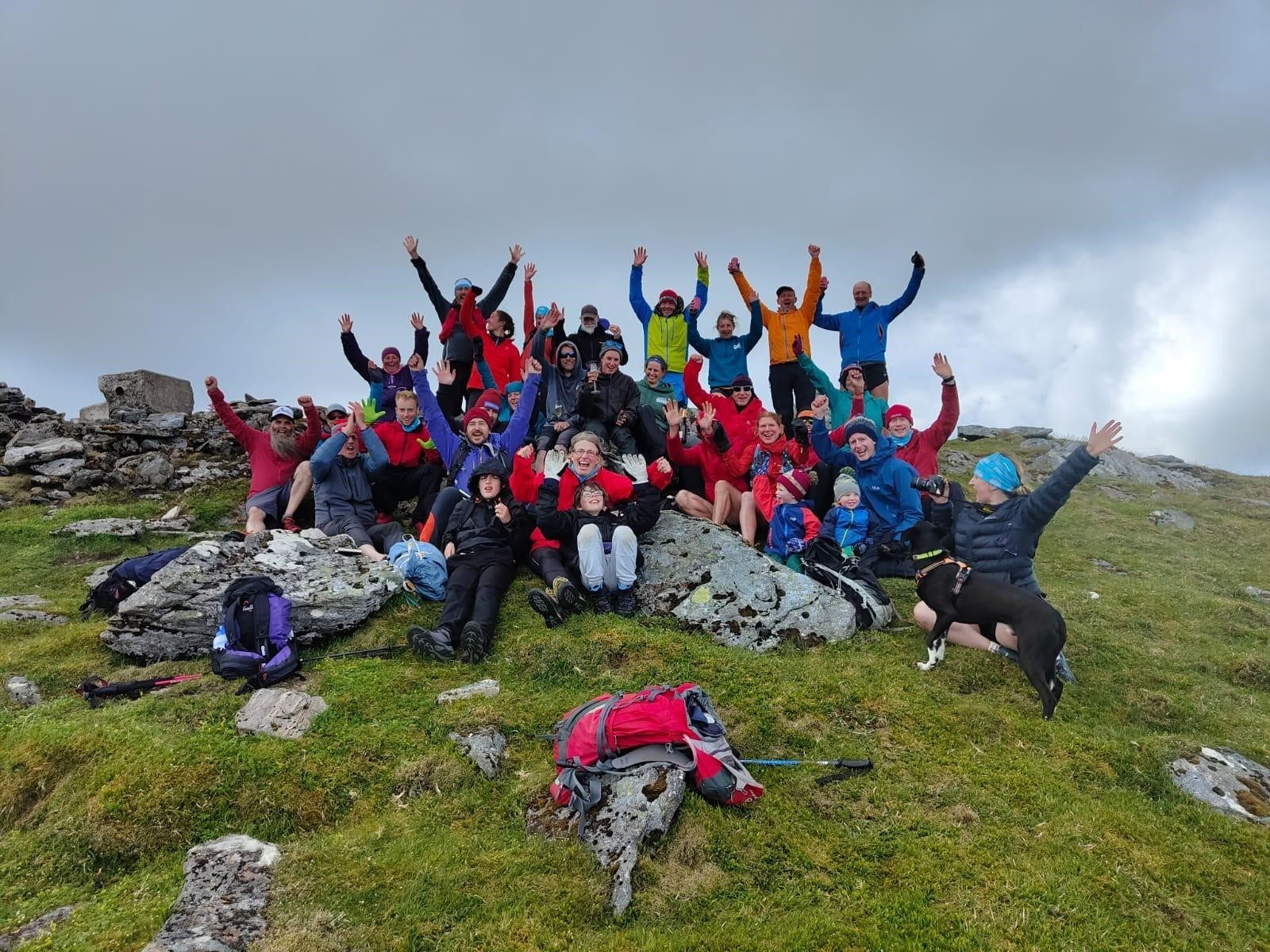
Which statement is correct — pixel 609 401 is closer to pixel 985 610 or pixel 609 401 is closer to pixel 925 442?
pixel 925 442

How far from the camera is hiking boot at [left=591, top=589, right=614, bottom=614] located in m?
11.2

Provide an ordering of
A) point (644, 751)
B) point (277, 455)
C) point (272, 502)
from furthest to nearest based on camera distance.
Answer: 1. point (277, 455)
2. point (272, 502)
3. point (644, 751)

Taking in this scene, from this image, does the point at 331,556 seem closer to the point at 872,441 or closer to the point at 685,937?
the point at 685,937

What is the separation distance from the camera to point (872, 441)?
12.7 meters

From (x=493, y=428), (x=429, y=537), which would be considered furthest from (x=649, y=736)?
(x=493, y=428)

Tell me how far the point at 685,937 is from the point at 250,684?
22.2 ft

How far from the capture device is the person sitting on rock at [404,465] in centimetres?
1478

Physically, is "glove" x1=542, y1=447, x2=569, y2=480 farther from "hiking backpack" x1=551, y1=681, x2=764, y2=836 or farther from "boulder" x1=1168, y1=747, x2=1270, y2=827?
"boulder" x1=1168, y1=747, x2=1270, y2=827

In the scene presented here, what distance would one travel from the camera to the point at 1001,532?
9844mm

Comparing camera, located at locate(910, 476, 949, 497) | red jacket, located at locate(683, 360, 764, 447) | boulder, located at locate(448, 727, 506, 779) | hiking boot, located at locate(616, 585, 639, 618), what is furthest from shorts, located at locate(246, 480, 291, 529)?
camera, located at locate(910, 476, 949, 497)

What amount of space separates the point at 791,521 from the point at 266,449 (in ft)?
40.9

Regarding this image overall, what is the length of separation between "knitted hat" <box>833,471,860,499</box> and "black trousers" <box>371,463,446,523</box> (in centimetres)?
893

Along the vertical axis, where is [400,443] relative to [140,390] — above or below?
below

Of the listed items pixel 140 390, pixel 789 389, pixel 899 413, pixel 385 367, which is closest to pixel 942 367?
pixel 899 413
